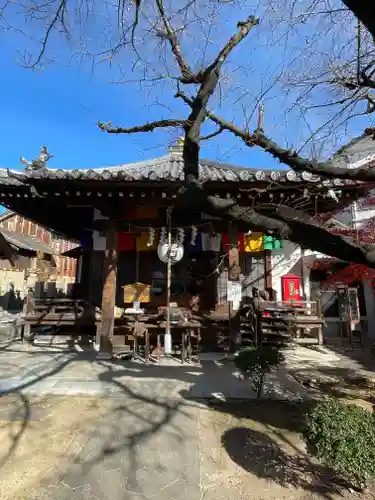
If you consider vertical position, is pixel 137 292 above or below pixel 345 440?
above

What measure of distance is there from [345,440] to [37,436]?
360 cm

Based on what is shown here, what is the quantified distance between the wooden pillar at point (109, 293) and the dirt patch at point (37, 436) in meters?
2.91

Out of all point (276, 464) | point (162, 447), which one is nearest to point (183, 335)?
point (162, 447)

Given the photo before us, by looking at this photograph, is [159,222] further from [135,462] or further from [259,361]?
[135,462]

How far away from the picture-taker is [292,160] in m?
3.46

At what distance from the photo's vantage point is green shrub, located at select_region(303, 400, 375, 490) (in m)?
2.58

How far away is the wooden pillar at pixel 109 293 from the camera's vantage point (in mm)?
8161

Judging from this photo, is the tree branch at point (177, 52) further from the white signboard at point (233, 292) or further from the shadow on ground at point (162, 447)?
the white signboard at point (233, 292)

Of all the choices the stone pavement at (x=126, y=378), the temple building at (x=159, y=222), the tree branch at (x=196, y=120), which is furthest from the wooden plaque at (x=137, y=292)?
the tree branch at (x=196, y=120)

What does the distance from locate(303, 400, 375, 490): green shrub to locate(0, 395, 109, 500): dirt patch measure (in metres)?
2.68

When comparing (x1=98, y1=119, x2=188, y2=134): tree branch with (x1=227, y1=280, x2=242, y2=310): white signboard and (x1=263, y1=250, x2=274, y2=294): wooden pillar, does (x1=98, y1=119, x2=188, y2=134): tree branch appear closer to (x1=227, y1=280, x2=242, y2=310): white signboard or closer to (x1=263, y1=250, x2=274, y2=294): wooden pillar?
(x1=227, y1=280, x2=242, y2=310): white signboard

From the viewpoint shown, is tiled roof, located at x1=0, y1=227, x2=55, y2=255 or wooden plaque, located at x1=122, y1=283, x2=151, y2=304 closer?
wooden plaque, located at x1=122, y1=283, x2=151, y2=304

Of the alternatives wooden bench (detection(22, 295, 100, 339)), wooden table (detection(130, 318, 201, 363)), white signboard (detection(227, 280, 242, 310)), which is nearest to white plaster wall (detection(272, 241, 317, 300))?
white signboard (detection(227, 280, 242, 310))

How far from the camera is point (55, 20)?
158 inches
